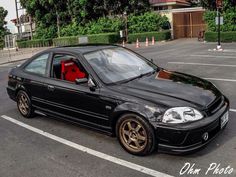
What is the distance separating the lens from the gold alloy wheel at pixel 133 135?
4.58 metres

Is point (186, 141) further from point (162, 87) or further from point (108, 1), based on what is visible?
point (108, 1)

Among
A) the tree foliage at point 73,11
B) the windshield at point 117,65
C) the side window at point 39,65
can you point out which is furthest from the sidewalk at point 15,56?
the windshield at point 117,65

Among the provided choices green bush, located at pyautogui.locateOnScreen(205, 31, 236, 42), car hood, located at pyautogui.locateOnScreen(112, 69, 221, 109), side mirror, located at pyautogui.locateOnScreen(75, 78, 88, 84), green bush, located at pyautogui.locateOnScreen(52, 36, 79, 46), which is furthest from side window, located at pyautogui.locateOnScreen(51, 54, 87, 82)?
green bush, located at pyautogui.locateOnScreen(52, 36, 79, 46)

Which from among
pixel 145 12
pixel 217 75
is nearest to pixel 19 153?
pixel 217 75

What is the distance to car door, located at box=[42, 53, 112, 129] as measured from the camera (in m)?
5.10

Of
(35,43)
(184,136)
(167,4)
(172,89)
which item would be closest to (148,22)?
(167,4)

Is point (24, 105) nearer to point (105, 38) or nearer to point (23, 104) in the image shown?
point (23, 104)

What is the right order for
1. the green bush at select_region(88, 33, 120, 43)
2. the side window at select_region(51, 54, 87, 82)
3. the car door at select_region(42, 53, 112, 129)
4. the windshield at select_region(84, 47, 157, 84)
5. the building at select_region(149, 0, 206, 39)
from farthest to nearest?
the building at select_region(149, 0, 206, 39) < the green bush at select_region(88, 33, 120, 43) < the side window at select_region(51, 54, 87, 82) < the windshield at select_region(84, 47, 157, 84) < the car door at select_region(42, 53, 112, 129)

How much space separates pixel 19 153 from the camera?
5125 millimetres

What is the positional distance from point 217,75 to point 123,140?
21.5ft

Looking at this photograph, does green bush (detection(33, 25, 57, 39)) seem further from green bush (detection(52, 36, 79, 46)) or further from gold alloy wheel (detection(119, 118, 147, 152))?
gold alloy wheel (detection(119, 118, 147, 152))

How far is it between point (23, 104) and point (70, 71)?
1649 mm

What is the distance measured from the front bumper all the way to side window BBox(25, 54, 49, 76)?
2728 millimetres

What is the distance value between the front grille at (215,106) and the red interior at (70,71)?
→ 2.13 meters
